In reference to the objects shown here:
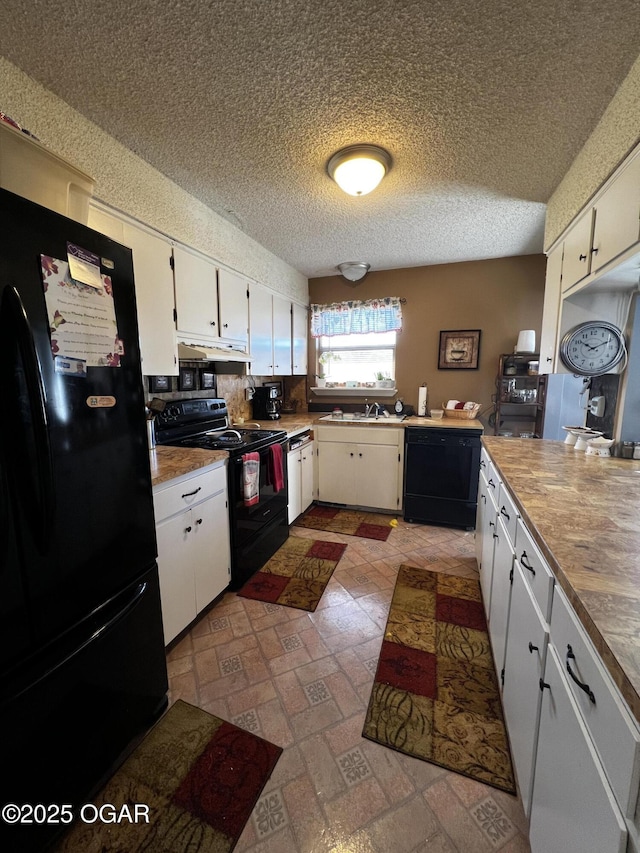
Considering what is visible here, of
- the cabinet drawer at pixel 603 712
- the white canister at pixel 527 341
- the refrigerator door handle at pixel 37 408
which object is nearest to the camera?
the cabinet drawer at pixel 603 712

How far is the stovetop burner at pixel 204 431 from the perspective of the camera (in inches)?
88.3

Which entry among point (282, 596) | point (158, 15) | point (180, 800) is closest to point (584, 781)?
point (180, 800)

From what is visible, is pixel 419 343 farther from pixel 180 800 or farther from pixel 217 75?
pixel 180 800

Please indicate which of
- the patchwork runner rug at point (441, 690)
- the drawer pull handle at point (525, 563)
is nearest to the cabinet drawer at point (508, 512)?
the drawer pull handle at point (525, 563)

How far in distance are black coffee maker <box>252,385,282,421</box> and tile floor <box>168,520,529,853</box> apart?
5.79 ft

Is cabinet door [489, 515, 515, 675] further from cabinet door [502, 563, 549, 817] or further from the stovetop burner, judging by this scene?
the stovetop burner

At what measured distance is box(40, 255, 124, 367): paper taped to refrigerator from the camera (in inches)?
37.0

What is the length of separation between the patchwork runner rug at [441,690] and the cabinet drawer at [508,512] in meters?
0.74

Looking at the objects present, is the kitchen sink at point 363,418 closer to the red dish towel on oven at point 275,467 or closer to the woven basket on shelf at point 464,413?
the woven basket on shelf at point 464,413

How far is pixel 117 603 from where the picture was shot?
118 cm

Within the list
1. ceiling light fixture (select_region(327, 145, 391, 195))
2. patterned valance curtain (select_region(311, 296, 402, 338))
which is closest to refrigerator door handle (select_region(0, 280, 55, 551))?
ceiling light fixture (select_region(327, 145, 391, 195))

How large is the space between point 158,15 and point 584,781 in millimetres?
2272

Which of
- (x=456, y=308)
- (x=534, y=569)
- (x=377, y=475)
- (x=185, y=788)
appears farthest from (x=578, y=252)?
(x=185, y=788)

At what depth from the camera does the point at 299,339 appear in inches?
152
